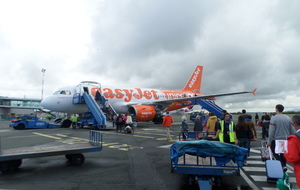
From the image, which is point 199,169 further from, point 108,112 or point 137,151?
point 108,112

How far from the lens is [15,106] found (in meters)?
71.1

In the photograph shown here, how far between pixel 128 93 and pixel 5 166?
55.2 feet

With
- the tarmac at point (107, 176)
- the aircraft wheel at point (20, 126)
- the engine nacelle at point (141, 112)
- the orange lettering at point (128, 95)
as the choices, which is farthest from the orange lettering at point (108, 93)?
the tarmac at point (107, 176)

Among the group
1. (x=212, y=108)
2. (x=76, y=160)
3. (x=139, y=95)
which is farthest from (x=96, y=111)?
(x=212, y=108)

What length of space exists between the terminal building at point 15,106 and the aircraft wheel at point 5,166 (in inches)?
2903

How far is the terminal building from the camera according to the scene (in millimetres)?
69188

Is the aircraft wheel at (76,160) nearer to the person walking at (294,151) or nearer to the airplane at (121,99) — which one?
the person walking at (294,151)

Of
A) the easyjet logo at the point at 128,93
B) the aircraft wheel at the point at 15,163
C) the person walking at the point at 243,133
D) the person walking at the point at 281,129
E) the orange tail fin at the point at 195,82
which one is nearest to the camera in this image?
the person walking at the point at 281,129

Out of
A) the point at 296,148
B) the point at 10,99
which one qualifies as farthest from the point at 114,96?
the point at 10,99

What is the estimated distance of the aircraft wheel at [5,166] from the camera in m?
5.56

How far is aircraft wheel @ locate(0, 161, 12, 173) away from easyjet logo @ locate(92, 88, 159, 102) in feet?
45.5

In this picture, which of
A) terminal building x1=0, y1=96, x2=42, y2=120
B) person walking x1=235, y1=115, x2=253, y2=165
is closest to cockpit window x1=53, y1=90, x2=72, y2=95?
person walking x1=235, y1=115, x2=253, y2=165

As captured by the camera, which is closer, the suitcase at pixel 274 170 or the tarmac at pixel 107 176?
the tarmac at pixel 107 176

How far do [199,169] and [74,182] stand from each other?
119 inches
